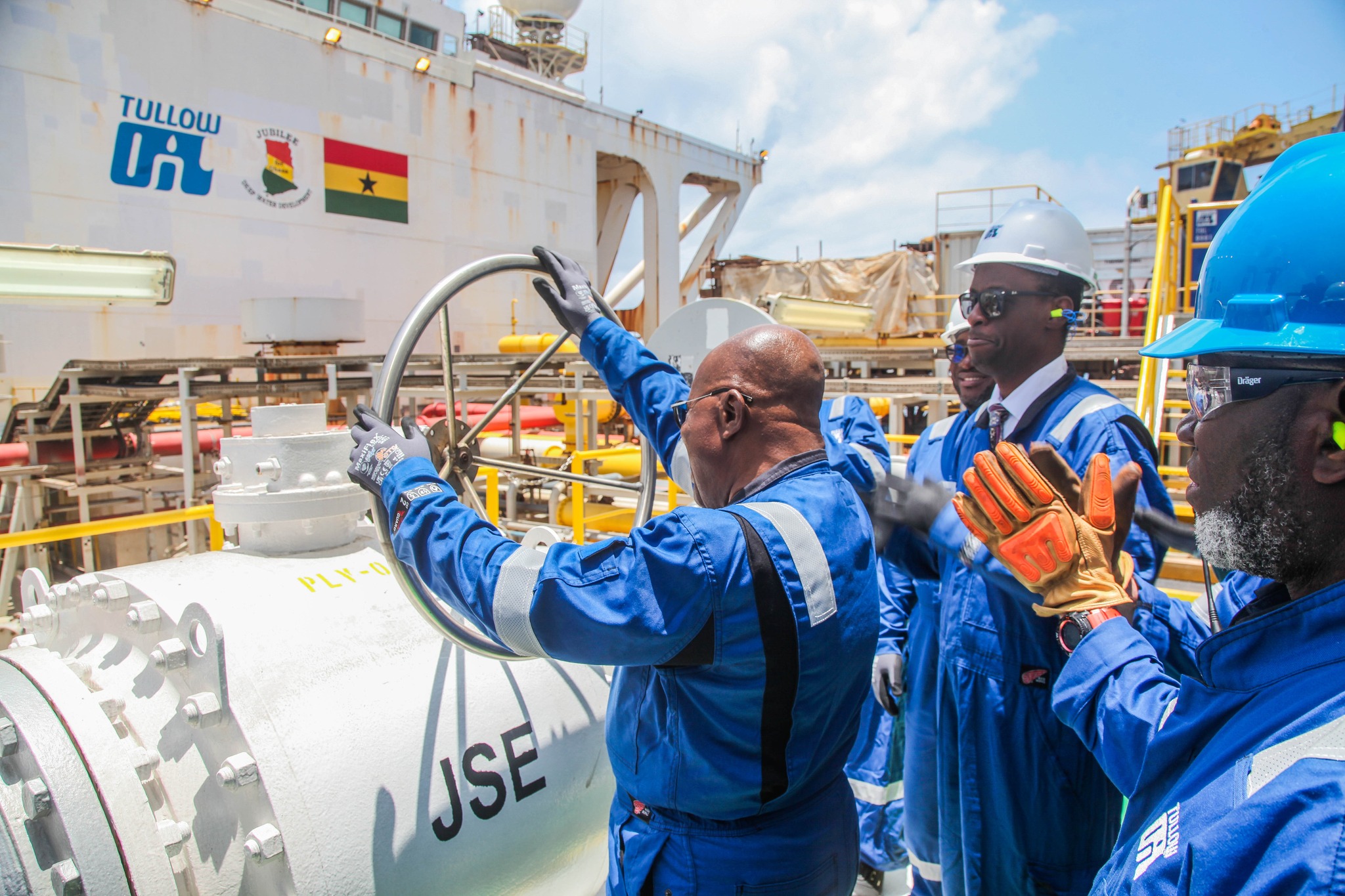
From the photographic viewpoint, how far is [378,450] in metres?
1.43

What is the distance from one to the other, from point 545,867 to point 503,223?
12225mm

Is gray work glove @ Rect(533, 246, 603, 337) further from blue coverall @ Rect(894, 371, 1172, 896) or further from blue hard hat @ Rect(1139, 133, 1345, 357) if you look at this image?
blue hard hat @ Rect(1139, 133, 1345, 357)

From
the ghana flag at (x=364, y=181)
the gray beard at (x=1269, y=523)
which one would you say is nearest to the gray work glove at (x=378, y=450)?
the gray beard at (x=1269, y=523)

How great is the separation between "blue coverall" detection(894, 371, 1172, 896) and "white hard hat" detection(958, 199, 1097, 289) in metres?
0.46

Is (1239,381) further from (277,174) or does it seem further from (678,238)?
(678,238)

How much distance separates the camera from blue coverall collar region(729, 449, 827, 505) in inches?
50.6

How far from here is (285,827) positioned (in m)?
1.45

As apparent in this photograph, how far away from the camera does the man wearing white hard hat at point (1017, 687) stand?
1.69 meters

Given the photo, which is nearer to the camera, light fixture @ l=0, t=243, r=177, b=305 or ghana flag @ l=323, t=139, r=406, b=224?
light fixture @ l=0, t=243, r=177, b=305

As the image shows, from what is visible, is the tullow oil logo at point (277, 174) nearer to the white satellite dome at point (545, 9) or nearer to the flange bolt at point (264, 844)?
the white satellite dome at point (545, 9)

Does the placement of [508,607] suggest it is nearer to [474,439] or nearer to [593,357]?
[474,439]

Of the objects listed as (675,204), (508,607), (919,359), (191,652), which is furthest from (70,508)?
(675,204)

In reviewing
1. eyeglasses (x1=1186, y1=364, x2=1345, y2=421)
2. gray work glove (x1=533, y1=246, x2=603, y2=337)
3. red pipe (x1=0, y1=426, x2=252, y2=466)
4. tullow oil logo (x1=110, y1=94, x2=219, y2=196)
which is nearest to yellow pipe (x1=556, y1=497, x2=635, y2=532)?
red pipe (x1=0, y1=426, x2=252, y2=466)

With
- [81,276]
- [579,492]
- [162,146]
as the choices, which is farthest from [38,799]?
[162,146]
